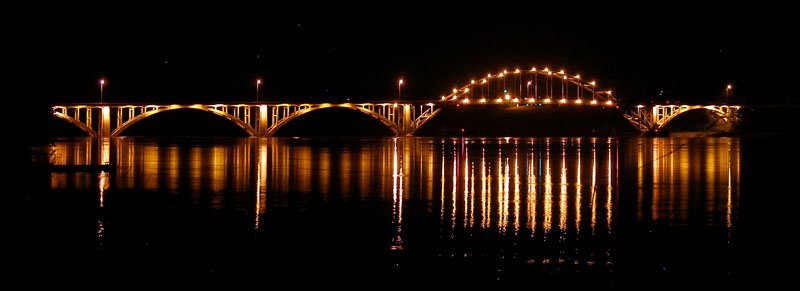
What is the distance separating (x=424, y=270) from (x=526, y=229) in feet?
Result: 11.2

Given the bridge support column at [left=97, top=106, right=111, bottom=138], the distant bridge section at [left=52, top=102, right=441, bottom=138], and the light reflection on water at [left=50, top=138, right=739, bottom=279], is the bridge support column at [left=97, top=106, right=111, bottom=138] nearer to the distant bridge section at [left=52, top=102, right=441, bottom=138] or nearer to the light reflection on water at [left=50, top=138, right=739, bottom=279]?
the distant bridge section at [left=52, top=102, right=441, bottom=138]

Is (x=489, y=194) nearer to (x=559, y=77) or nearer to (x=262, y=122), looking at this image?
(x=262, y=122)

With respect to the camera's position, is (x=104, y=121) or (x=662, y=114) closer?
(x=104, y=121)

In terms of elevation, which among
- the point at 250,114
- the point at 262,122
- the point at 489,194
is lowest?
the point at 489,194

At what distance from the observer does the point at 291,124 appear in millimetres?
114062

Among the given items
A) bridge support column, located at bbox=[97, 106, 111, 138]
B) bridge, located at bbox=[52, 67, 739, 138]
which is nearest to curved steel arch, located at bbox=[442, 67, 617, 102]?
bridge, located at bbox=[52, 67, 739, 138]

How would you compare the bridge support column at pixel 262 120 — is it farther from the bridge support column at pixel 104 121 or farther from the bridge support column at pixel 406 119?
the bridge support column at pixel 104 121

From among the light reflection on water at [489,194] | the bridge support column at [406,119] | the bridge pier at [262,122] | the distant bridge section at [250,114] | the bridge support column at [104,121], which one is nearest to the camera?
the light reflection on water at [489,194]

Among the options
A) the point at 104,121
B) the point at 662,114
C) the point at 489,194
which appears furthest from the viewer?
the point at 662,114

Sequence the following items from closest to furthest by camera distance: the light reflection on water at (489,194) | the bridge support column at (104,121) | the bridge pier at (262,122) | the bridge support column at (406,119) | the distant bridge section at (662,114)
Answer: the light reflection on water at (489,194)
the bridge support column at (104,121)
the bridge pier at (262,122)
the bridge support column at (406,119)
the distant bridge section at (662,114)

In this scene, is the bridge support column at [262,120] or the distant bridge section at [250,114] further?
the bridge support column at [262,120]

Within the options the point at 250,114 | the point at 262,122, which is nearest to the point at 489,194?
the point at 262,122

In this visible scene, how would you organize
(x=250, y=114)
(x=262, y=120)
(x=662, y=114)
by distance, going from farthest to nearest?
(x=662, y=114)
(x=250, y=114)
(x=262, y=120)

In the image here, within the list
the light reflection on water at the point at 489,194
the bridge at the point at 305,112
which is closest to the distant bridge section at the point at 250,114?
the bridge at the point at 305,112
